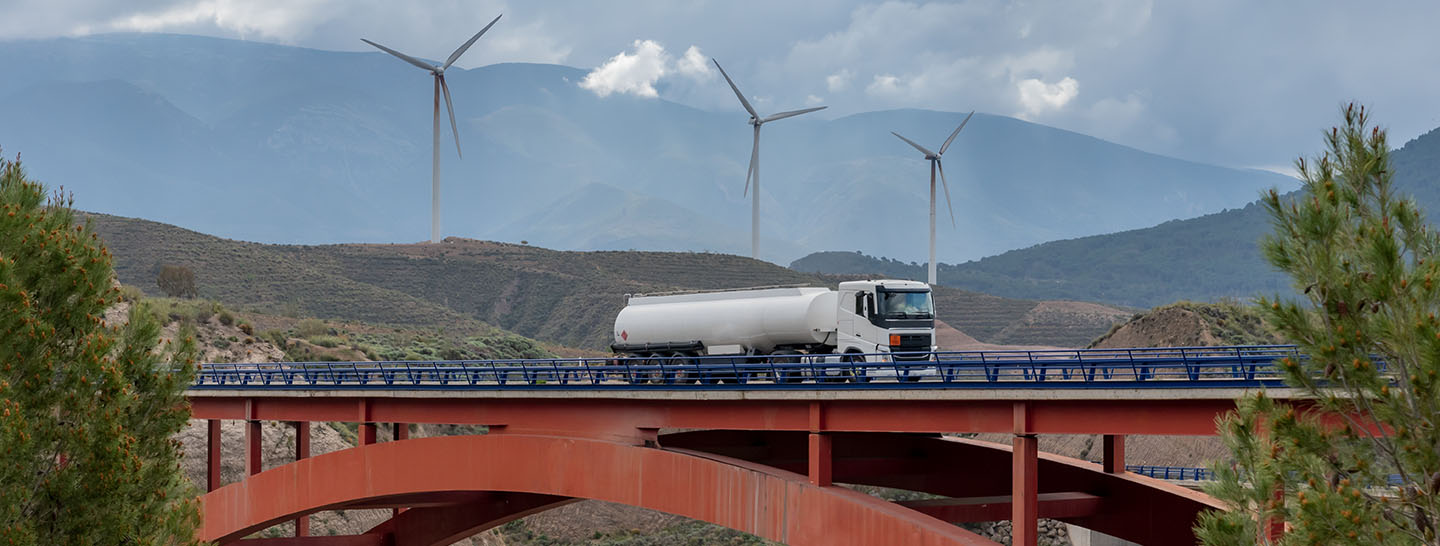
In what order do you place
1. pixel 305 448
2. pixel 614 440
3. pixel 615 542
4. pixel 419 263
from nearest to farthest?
1. pixel 614 440
2. pixel 305 448
3. pixel 615 542
4. pixel 419 263

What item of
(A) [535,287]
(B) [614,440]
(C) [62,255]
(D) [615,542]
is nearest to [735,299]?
(B) [614,440]

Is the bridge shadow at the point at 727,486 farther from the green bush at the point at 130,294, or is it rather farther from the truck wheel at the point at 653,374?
the green bush at the point at 130,294

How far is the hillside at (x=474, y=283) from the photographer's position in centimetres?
13038

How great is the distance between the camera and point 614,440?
3272 centimetres

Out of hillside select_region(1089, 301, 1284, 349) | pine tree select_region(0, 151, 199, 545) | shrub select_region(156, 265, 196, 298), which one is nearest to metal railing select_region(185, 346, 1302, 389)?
pine tree select_region(0, 151, 199, 545)

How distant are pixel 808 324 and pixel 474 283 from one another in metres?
124

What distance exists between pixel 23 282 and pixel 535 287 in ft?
460

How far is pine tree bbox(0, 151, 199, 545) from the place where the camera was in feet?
53.3

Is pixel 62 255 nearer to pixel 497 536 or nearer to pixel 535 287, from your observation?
pixel 497 536

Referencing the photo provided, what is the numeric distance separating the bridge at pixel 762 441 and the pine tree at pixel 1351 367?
8.06 meters

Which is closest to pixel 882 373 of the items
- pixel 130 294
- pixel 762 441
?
pixel 762 441

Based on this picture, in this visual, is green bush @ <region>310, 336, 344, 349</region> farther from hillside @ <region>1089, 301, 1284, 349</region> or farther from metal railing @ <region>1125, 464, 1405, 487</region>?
metal railing @ <region>1125, 464, 1405, 487</region>

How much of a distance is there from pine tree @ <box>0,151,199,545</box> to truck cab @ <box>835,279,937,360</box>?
19.3 m

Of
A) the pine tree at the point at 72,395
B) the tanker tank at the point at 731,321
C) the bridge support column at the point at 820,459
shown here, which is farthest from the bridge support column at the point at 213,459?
the pine tree at the point at 72,395
